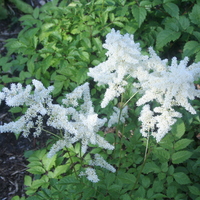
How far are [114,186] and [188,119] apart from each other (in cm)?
136

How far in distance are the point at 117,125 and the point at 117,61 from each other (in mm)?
971

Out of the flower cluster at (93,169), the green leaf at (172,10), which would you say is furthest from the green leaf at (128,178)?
the green leaf at (172,10)

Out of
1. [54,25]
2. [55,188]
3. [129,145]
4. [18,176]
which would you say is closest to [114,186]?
[55,188]

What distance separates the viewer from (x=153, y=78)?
1.80m

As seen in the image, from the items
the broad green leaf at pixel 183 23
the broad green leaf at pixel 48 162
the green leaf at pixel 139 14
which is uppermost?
the green leaf at pixel 139 14

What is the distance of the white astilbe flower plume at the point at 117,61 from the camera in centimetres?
181

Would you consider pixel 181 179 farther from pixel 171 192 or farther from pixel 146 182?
pixel 146 182

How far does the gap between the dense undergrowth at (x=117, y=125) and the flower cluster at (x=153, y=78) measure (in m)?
0.34

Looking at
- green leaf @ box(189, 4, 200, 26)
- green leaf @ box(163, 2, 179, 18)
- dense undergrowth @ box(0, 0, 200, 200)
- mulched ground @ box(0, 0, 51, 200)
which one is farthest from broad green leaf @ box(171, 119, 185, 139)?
mulched ground @ box(0, 0, 51, 200)

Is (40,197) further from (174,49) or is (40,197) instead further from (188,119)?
(174,49)

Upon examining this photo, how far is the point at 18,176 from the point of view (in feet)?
11.6

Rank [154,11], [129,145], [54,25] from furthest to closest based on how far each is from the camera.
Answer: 1. [154,11]
2. [54,25]
3. [129,145]

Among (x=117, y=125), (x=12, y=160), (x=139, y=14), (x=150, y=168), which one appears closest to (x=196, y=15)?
(x=139, y=14)

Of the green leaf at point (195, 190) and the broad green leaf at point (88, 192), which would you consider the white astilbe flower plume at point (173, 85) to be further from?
the green leaf at point (195, 190)
